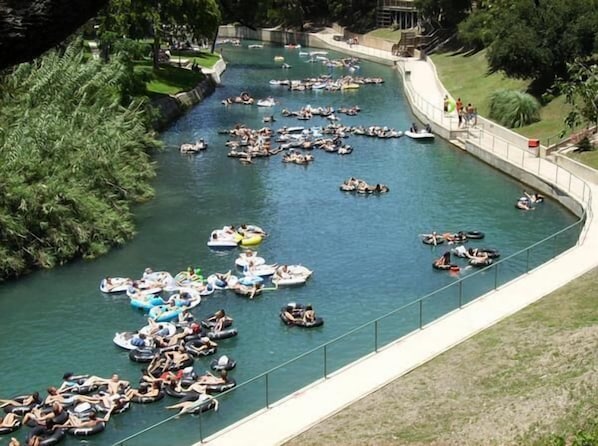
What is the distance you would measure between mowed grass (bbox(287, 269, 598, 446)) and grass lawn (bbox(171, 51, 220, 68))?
8259 cm

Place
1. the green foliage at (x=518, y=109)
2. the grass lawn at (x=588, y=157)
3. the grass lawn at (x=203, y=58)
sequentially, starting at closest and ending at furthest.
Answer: the grass lawn at (x=588, y=157) → the green foliage at (x=518, y=109) → the grass lawn at (x=203, y=58)

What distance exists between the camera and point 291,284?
39188 millimetres

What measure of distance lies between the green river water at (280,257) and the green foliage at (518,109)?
481cm

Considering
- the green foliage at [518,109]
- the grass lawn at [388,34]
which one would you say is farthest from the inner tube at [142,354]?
the grass lawn at [388,34]

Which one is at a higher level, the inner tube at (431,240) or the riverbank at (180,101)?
the riverbank at (180,101)

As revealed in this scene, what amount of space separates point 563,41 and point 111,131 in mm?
34248

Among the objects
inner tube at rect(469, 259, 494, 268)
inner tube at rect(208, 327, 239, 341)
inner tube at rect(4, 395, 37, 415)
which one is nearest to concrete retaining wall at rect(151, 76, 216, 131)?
inner tube at rect(469, 259, 494, 268)

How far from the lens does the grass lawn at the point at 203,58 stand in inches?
4296

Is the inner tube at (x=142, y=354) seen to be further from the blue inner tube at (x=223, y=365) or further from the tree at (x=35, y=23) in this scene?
the tree at (x=35, y=23)

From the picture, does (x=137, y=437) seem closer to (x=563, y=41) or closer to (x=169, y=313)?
(x=169, y=313)

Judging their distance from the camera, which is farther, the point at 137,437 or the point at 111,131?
the point at 111,131

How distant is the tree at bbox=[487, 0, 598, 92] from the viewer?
6550 centimetres

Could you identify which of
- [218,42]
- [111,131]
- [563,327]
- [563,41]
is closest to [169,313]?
[563,327]

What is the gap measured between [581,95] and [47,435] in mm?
41363
